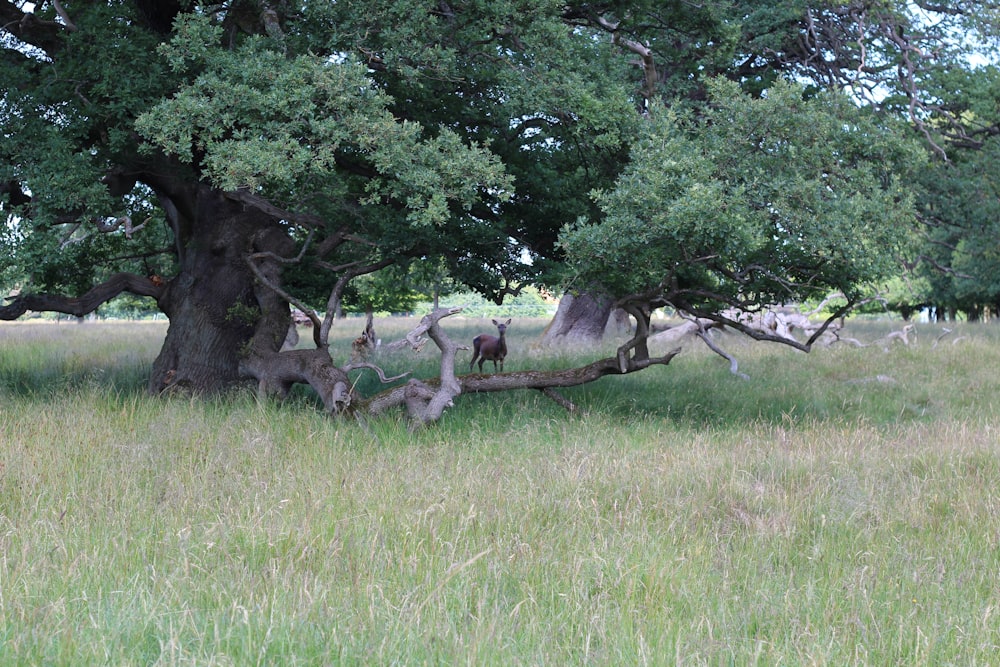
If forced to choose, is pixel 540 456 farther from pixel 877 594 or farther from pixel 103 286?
pixel 103 286

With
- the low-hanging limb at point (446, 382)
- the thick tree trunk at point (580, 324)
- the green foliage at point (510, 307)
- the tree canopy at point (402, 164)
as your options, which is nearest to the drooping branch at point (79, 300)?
the tree canopy at point (402, 164)

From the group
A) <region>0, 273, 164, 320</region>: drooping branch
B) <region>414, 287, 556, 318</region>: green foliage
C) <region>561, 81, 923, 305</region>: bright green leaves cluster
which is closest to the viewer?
<region>561, 81, 923, 305</region>: bright green leaves cluster

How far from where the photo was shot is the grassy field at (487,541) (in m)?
3.98

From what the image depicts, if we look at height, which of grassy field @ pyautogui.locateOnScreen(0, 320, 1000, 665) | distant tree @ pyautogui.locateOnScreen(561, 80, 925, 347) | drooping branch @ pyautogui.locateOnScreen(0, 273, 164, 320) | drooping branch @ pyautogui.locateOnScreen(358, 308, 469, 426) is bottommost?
grassy field @ pyautogui.locateOnScreen(0, 320, 1000, 665)

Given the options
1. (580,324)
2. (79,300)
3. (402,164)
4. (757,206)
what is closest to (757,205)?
(757,206)

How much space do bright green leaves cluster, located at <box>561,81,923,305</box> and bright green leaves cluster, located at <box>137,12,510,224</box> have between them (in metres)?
1.56

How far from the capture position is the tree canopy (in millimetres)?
9070

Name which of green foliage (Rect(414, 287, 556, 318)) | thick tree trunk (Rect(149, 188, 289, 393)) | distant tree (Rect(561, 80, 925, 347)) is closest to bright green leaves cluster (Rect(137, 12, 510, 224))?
distant tree (Rect(561, 80, 925, 347))

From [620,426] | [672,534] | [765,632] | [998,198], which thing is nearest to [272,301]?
[620,426]

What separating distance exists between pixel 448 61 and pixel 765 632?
24.9 ft

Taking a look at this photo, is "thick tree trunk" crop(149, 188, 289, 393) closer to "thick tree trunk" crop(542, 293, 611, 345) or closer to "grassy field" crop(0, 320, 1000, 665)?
"grassy field" crop(0, 320, 1000, 665)

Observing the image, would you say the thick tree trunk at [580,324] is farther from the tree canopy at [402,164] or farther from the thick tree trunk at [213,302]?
the thick tree trunk at [213,302]

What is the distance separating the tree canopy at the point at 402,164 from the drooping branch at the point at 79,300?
0.04m

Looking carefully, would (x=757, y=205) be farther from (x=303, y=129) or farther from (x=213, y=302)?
(x=213, y=302)
